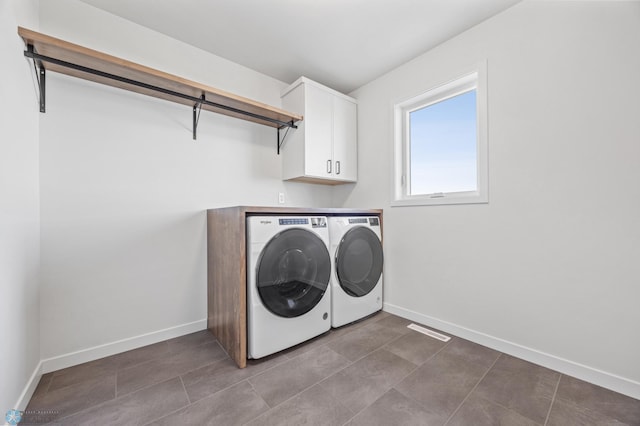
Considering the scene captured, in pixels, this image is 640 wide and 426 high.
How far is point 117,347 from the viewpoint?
1.74 m

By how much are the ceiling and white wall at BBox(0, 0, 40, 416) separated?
77 centimetres

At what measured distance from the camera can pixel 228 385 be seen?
142cm

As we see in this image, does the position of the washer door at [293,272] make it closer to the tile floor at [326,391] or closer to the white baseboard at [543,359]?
the tile floor at [326,391]

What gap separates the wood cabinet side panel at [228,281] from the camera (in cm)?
158

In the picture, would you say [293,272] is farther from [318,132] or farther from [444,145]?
[444,145]

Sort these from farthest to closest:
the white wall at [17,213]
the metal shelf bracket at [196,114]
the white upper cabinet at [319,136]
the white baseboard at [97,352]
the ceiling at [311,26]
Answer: the white upper cabinet at [319,136], the metal shelf bracket at [196,114], the ceiling at [311,26], the white baseboard at [97,352], the white wall at [17,213]

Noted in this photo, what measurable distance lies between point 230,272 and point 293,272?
413 millimetres

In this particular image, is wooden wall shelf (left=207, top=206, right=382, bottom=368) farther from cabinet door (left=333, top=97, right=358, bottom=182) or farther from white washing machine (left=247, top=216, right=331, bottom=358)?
cabinet door (left=333, top=97, right=358, bottom=182)

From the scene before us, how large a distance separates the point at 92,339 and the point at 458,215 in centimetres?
267

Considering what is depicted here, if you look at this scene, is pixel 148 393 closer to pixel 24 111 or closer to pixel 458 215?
pixel 24 111

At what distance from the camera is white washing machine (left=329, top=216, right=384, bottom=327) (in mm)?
2062

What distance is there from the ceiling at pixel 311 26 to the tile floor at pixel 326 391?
7.55 feet

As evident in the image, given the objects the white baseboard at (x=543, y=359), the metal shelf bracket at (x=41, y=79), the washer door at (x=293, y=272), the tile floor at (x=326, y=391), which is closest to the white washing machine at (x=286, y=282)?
the washer door at (x=293, y=272)

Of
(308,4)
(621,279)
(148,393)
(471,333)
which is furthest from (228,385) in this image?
(308,4)
